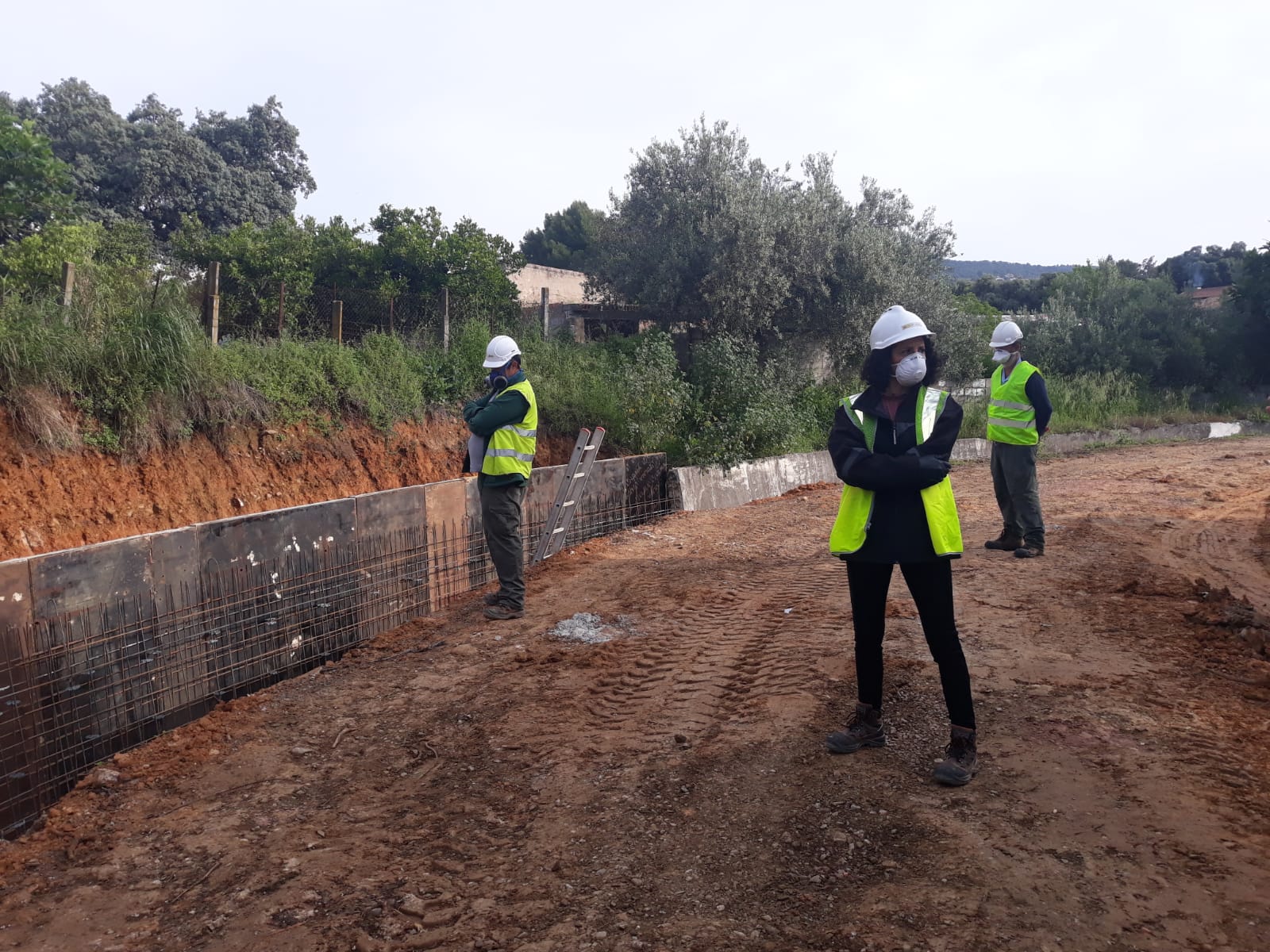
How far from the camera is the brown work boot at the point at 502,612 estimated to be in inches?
266

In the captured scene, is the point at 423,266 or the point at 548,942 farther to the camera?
the point at 423,266

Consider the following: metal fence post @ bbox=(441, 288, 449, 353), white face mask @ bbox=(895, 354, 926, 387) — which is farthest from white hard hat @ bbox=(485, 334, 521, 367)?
metal fence post @ bbox=(441, 288, 449, 353)

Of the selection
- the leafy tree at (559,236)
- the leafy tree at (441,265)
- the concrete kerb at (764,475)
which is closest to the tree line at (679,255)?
the leafy tree at (441,265)

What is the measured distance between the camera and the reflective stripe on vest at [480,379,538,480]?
6578 mm

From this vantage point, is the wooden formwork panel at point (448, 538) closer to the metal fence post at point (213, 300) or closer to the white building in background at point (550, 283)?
the metal fence post at point (213, 300)

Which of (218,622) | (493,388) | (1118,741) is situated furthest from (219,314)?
(1118,741)

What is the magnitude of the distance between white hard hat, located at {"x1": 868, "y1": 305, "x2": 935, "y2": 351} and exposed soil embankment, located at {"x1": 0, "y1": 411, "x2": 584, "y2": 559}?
233 inches

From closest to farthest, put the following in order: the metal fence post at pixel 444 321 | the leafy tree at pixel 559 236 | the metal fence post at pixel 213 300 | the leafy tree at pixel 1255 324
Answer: the metal fence post at pixel 213 300, the metal fence post at pixel 444 321, the leafy tree at pixel 1255 324, the leafy tree at pixel 559 236

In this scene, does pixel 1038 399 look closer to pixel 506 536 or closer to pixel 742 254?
pixel 506 536

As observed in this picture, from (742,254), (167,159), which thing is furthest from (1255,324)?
(167,159)

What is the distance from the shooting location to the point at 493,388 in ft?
22.3

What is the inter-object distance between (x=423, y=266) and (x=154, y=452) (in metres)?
8.17

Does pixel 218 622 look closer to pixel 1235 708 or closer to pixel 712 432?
pixel 1235 708

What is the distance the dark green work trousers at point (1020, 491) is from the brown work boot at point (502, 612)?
A: 4.20m
